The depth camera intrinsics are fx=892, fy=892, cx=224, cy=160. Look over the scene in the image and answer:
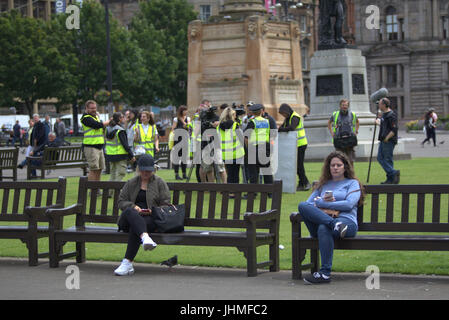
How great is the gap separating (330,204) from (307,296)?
51.5 inches

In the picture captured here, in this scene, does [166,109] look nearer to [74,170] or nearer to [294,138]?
[74,170]

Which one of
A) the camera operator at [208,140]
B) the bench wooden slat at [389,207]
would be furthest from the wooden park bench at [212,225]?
the camera operator at [208,140]

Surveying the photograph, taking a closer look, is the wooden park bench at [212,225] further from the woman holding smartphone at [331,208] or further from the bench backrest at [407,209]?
the bench backrest at [407,209]

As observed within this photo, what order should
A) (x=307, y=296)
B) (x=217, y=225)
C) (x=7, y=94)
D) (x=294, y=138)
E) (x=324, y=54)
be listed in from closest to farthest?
(x=307, y=296) < (x=217, y=225) < (x=294, y=138) < (x=324, y=54) < (x=7, y=94)

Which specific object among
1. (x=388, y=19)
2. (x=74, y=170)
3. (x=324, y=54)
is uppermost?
(x=388, y=19)

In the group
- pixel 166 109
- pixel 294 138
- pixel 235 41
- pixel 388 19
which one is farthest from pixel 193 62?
pixel 388 19

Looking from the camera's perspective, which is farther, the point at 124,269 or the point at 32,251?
the point at 32,251

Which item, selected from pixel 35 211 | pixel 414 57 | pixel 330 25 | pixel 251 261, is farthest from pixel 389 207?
pixel 414 57

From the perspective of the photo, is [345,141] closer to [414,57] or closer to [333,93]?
[333,93]

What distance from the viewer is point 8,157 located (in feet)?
82.7

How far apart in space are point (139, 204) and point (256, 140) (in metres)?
7.60

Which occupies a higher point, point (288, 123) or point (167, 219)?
point (288, 123)

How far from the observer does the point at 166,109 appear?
85000mm
